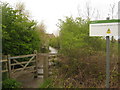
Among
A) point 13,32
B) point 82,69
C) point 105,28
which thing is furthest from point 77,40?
point 13,32

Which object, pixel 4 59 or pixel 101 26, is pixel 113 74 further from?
pixel 4 59

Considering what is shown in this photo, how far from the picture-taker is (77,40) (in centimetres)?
507

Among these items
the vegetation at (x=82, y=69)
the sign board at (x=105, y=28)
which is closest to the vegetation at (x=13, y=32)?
the vegetation at (x=82, y=69)

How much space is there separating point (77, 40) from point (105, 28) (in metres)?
3.02

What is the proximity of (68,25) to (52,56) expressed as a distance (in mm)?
2616

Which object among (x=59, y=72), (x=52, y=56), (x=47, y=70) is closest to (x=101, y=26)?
(x=59, y=72)

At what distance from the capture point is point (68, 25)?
250 inches

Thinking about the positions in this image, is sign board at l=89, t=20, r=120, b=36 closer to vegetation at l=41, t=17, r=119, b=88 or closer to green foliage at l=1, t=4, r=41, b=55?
vegetation at l=41, t=17, r=119, b=88

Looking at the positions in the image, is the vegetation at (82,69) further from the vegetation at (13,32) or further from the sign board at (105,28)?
the vegetation at (13,32)

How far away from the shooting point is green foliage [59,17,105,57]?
3.84 metres

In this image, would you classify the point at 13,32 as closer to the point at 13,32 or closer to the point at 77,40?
the point at 13,32

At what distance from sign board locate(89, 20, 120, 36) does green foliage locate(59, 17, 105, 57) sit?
168 cm

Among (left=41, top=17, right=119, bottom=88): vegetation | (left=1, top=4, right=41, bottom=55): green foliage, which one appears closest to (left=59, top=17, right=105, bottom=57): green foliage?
(left=41, top=17, right=119, bottom=88): vegetation

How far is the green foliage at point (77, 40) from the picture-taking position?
12.6 feet
